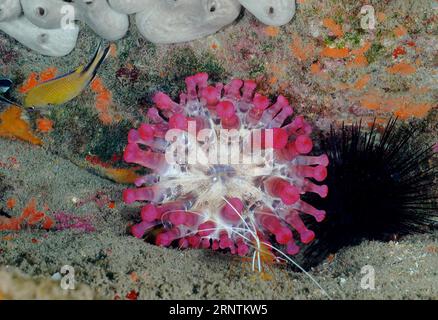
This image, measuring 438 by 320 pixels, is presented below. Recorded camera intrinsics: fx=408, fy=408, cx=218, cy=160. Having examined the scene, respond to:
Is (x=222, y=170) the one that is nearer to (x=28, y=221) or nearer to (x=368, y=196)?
(x=368, y=196)

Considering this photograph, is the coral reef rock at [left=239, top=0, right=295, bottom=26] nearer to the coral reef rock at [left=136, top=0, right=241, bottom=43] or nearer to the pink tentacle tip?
the coral reef rock at [left=136, top=0, right=241, bottom=43]

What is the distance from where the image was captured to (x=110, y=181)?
4.29 m

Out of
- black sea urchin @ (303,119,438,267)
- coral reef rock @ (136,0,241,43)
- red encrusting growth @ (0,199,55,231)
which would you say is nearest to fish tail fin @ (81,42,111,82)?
coral reef rock @ (136,0,241,43)

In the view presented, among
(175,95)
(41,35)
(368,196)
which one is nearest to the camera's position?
(368,196)

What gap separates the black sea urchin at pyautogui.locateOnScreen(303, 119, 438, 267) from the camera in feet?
11.9

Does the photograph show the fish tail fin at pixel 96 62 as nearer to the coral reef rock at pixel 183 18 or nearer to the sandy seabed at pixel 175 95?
the sandy seabed at pixel 175 95

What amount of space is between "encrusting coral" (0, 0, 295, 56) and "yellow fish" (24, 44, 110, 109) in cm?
30

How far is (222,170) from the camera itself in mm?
3340

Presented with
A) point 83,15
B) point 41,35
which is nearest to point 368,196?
point 83,15

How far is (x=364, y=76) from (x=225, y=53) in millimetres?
1211

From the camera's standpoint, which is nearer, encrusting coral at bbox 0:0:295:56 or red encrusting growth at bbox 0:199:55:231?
encrusting coral at bbox 0:0:295:56

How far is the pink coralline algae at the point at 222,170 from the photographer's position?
10.7 ft

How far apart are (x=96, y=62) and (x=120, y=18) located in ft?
1.54
